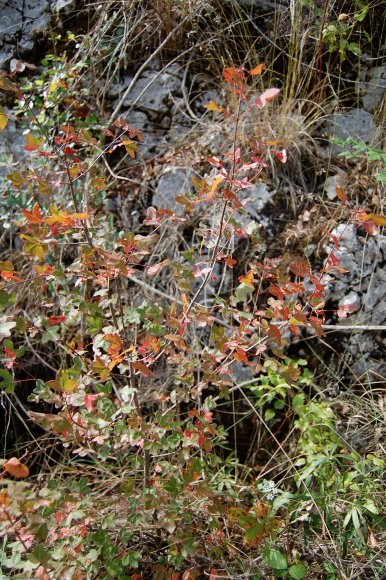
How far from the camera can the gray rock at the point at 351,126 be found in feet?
8.07

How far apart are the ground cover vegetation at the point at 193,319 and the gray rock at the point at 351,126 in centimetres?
6

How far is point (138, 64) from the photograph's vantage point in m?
2.69

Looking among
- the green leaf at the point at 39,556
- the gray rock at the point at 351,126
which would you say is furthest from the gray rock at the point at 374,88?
the green leaf at the point at 39,556

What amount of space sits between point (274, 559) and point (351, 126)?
5.98ft

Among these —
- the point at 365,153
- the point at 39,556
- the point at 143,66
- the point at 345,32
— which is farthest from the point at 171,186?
the point at 39,556

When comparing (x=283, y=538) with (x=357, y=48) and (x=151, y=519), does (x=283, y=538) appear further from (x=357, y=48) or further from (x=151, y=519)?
(x=357, y=48)

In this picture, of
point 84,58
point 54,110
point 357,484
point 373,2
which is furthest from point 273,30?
point 357,484

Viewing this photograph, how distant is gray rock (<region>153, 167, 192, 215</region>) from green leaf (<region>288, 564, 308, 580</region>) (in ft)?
4.61

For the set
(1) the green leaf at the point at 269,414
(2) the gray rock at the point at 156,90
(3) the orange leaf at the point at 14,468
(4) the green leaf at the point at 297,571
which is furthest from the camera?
(2) the gray rock at the point at 156,90

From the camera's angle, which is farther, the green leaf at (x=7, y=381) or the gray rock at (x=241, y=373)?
the gray rock at (x=241, y=373)

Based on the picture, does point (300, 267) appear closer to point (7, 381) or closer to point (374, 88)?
point (7, 381)

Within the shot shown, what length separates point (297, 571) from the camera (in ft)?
4.71

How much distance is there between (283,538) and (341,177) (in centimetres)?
144

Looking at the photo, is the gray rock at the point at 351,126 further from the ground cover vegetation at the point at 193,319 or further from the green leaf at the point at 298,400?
the green leaf at the point at 298,400
